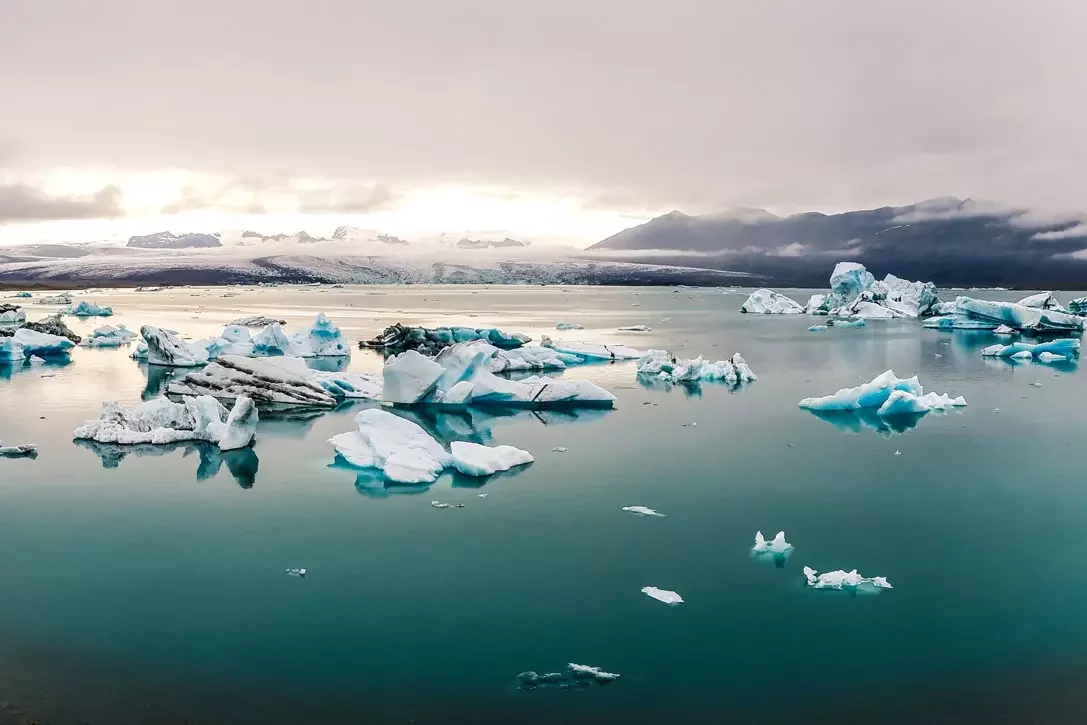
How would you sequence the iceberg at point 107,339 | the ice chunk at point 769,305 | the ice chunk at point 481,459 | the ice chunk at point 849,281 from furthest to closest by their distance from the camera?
the ice chunk at point 769,305 → the ice chunk at point 849,281 → the iceberg at point 107,339 → the ice chunk at point 481,459

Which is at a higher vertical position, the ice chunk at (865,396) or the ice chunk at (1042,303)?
the ice chunk at (1042,303)

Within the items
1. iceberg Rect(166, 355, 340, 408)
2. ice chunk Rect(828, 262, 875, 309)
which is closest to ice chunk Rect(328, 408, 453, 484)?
iceberg Rect(166, 355, 340, 408)

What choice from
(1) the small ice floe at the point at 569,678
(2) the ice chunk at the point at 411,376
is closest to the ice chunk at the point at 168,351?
(2) the ice chunk at the point at 411,376

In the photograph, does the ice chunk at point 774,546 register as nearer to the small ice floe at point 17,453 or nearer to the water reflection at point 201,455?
the water reflection at point 201,455

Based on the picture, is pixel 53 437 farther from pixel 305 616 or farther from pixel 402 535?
pixel 305 616

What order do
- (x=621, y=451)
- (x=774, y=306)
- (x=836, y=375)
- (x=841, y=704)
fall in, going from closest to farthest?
(x=841, y=704) < (x=621, y=451) < (x=836, y=375) < (x=774, y=306)

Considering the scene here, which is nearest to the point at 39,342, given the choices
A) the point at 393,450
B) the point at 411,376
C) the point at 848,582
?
the point at 411,376

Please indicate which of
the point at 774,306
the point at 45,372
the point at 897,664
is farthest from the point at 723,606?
the point at 774,306
